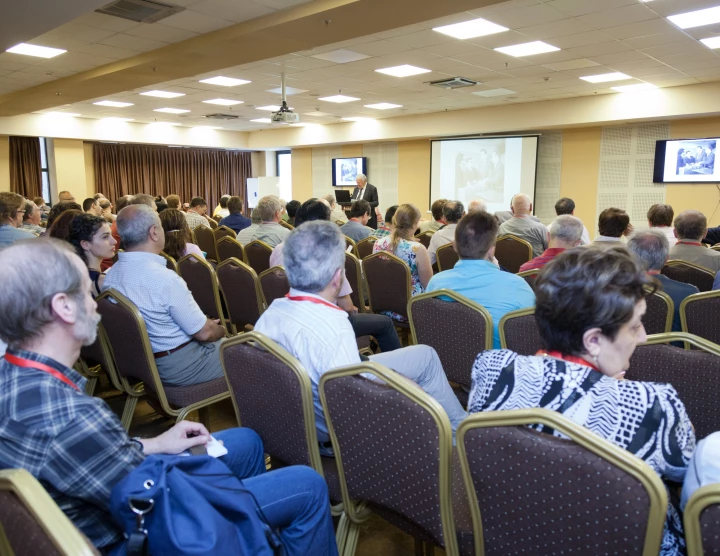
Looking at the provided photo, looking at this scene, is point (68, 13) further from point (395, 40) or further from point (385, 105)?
point (385, 105)

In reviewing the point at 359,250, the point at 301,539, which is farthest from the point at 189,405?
the point at 359,250

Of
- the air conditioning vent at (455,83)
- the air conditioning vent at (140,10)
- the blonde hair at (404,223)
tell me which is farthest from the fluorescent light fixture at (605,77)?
the air conditioning vent at (140,10)

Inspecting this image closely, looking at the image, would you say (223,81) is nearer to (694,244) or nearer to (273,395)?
(694,244)

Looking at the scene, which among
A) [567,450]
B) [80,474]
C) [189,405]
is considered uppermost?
[567,450]

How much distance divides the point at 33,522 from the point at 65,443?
24 cm

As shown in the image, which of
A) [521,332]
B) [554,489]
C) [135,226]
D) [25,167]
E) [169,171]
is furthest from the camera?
[169,171]

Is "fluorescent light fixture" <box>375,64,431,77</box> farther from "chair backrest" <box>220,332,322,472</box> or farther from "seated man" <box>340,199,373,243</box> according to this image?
"chair backrest" <box>220,332,322,472</box>

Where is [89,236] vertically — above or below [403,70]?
below

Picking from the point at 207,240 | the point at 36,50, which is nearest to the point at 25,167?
the point at 36,50

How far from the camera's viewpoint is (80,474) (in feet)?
3.62

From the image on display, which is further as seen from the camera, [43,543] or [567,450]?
[567,450]

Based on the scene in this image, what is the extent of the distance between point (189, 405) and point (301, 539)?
116 cm

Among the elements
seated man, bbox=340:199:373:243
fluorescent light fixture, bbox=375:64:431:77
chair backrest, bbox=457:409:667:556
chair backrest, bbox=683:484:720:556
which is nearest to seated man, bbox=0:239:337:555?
chair backrest, bbox=457:409:667:556

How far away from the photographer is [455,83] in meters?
8.73
